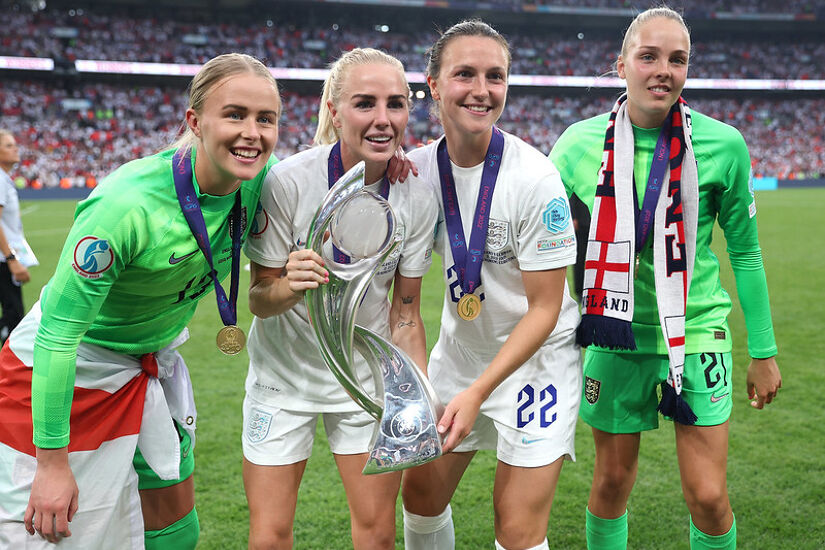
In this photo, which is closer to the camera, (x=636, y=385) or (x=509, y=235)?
(x=509, y=235)

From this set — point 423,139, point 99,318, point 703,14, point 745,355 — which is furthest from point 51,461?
point 703,14

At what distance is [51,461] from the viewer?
1.94 meters

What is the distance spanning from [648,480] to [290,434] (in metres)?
2.35

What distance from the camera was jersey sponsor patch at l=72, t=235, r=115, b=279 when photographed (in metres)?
1.86

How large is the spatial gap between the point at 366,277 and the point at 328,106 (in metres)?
0.67

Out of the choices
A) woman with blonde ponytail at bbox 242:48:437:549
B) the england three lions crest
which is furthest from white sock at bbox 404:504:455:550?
the england three lions crest

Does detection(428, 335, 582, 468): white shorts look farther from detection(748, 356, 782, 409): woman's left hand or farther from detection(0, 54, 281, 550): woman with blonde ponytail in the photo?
detection(0, 54, 281, 550): woman with blonde ponytail

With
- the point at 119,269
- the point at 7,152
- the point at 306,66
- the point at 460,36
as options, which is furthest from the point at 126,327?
the point at 306,66

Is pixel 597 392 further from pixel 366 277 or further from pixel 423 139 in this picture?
pixel 423 139

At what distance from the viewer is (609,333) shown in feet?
8.10

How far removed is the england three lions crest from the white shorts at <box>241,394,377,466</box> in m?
0.69

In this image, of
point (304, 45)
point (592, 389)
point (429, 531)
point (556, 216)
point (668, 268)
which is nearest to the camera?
point (556, 216)

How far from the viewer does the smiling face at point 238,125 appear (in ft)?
6.56

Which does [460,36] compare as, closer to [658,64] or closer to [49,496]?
[658,64]
